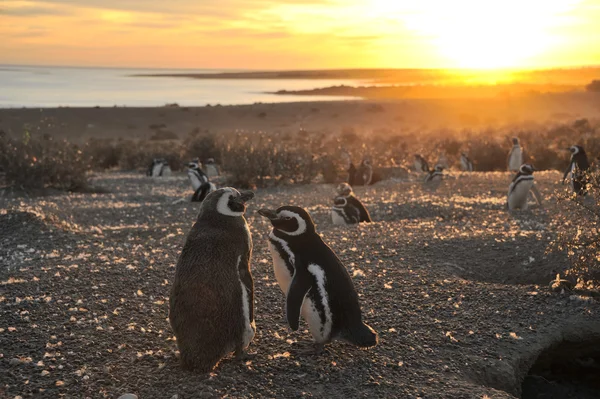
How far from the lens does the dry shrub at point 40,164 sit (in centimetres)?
1213

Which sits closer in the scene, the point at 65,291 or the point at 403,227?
the point at 65,291

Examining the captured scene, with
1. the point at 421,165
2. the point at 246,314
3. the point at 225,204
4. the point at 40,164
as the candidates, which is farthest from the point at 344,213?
the point at 421,165

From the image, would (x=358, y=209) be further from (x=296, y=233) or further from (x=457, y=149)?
(x=457, y=149)

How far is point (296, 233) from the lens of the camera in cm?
403

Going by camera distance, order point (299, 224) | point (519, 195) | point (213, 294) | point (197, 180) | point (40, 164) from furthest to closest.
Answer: point (197, 180)
point (40, 164)
point (519, 195)
point (299, 224)
point (213, 294)

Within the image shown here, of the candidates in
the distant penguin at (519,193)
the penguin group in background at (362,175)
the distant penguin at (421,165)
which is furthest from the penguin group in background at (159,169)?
the distant penguin at (519,193)

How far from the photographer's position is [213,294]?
3.46m

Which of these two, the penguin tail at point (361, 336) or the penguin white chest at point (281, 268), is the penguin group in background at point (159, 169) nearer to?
the penguin white chest at point (281, 268)

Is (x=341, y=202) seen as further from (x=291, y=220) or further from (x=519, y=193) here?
(x=291, y=220)

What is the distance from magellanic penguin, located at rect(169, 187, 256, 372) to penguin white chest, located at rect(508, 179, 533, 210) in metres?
7.62

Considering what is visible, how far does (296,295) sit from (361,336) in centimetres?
54

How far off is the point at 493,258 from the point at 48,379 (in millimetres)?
4752

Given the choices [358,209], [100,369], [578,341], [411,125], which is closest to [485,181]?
[358,209]

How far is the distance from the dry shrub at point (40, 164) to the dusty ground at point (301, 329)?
431 cm
